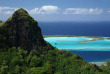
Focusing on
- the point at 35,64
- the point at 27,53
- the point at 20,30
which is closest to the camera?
the point at 35,64

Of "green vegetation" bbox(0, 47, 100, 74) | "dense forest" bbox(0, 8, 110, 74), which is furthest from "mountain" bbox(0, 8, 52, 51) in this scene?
"green vegetation" bbox(0, 47, 100, 74)

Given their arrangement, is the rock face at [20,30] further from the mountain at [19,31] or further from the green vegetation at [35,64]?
the green vegetation at [35,64]

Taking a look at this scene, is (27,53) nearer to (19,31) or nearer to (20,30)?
(19,31)

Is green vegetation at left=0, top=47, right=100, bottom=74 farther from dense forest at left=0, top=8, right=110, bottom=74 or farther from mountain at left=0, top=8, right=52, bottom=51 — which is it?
mountain at left=0, top=8, right=52, bottom=51

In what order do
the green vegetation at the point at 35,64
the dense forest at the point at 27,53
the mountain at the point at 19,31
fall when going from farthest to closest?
the mountain at the point at 19,31 < the dense forest at the point at 27,53 < the green vegetation at the point at 35,64

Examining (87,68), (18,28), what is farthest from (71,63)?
(18,28)

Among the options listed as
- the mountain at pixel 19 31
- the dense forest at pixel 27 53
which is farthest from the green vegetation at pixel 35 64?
the mountain at pixel 19 31

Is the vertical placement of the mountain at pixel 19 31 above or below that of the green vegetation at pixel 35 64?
above

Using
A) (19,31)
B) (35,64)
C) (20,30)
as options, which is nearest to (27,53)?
(35,64)
